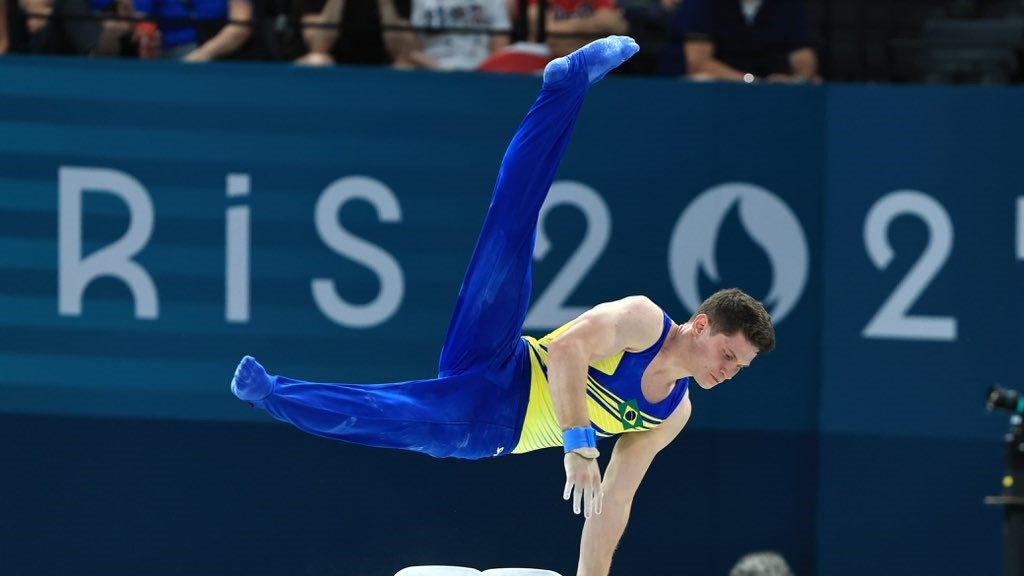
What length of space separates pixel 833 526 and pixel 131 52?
3610 millimetres

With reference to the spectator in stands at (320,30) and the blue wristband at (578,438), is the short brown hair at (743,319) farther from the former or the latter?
the spectator in stands at (320,30)

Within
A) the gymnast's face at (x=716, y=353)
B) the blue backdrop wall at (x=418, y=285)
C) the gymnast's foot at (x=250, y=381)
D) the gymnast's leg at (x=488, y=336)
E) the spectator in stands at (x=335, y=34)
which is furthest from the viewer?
the spectator in stands at (x=335, y=34)

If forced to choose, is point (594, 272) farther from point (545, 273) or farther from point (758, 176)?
point (758, 176)

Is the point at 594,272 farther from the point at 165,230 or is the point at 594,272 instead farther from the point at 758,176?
the point at 165,230

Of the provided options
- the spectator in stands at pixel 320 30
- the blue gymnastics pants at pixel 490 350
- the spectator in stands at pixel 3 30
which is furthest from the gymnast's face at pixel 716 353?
the spectator in stands at pixel 3 30

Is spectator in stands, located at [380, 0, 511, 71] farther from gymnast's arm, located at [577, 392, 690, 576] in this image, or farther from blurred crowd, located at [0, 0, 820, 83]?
gymnast's arm, located at [577, 392, 690, 576]

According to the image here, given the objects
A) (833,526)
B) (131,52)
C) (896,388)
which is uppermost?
(131,52)

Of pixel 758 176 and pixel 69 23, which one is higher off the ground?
pixel 69 23

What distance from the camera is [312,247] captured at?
6.33 meters

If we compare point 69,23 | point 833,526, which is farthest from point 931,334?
point 69,23

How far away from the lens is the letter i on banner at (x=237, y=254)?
6305 mm

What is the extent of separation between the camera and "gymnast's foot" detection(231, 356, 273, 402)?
4.33 meters

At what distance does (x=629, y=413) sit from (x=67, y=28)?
122 inches

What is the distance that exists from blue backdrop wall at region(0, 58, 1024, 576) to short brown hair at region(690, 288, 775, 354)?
189cm
